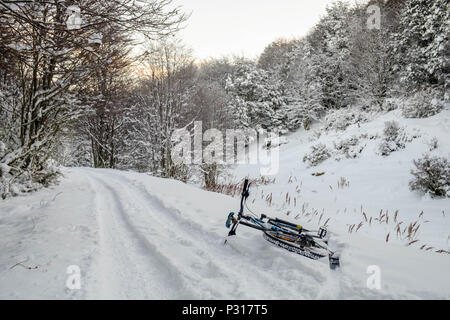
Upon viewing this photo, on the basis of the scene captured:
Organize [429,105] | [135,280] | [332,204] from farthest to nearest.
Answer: [429,105] < [332,204] < [135,280]

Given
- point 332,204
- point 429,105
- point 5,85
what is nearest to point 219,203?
point 332,204

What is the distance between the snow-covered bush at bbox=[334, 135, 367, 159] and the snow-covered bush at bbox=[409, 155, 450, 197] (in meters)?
4.59

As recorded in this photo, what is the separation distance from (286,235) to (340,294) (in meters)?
0.85

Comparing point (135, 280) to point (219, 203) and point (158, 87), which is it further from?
point (158, 87)

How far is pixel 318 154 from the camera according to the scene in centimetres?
1312

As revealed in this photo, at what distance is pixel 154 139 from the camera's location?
49.6 ft

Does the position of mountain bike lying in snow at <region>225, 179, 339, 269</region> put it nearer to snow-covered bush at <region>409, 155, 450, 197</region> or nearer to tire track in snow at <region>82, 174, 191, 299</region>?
tire track in snow at <region>82, 174, 191, 299</region>

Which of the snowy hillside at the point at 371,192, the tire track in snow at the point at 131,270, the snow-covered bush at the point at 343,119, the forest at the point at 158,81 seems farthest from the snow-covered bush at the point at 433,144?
the tire track in snow at the point at 131,270

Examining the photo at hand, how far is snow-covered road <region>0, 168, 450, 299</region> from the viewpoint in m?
2.16

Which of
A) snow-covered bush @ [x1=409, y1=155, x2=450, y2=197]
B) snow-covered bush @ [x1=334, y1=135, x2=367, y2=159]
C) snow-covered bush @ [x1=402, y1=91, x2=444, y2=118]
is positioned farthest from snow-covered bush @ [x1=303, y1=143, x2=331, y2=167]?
snow-covered bush @ [x1=409, y1=155, x2=450, y2=197]

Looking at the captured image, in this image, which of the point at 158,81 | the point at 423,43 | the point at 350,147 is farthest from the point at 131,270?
the point at 423,43

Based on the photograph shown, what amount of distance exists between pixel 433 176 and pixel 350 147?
562 centimetres

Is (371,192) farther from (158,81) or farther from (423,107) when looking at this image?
(158,81)
